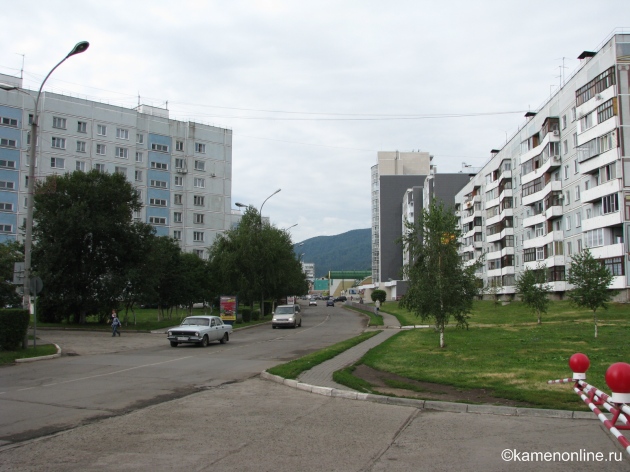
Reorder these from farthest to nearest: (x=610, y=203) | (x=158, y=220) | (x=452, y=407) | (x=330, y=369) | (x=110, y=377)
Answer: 1. (x=158, y=220)
2. (x=610, y=203)
3. (x=330, y=369)
4. (x=110, y=377)
5. (x=452, y=407)

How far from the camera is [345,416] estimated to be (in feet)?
31.6

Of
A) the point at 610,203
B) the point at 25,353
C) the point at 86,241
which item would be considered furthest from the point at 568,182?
the point at 25,353

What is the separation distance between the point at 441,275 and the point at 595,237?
32888 millimetres

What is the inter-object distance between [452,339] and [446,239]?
6455 millimetres

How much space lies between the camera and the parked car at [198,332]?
2641cm

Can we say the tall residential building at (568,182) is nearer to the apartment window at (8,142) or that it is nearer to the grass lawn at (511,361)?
the grass lawn at (511,361)

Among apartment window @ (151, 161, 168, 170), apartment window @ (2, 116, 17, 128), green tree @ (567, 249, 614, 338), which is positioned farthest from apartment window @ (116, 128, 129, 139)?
green tree @ (567, 249, 614, 338)

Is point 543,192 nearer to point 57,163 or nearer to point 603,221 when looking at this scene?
point 603,221

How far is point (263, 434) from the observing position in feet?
26.8

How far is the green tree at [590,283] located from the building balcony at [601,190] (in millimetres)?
20991

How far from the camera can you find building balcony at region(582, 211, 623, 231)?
1784 inches

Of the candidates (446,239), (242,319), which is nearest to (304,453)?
(446,239)

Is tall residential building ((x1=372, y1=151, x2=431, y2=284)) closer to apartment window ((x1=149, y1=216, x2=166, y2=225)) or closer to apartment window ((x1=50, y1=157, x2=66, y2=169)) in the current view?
apartment window ((x1=149, y1=216, x2=166, y2=225))

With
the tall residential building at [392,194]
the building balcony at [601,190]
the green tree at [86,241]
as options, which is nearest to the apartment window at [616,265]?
the building balcony at [601,190]
